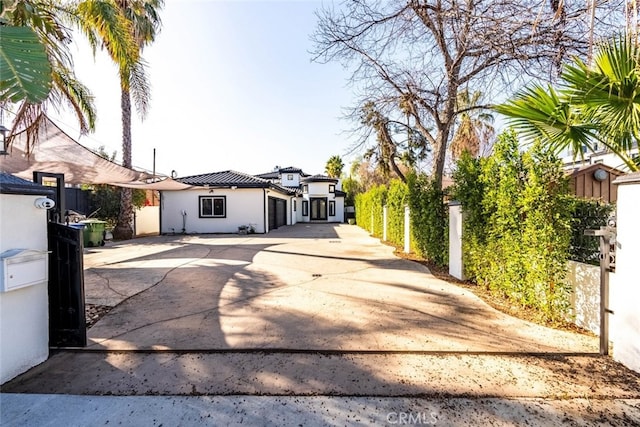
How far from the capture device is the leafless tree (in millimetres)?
6043

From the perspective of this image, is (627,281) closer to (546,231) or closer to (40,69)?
(546,231)

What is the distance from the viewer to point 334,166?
38031mm

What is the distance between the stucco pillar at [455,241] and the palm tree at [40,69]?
620cm

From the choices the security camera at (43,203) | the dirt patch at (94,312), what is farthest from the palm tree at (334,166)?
the security camera at (43,203)

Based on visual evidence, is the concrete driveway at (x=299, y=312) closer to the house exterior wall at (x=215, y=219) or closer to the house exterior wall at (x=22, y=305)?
the house exterior wall at (x=22, y=305)

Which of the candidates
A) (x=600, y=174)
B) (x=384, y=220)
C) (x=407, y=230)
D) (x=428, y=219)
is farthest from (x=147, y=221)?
(x=600, y=174)

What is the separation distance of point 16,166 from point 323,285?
24.1 feet

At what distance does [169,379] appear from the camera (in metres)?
2.62

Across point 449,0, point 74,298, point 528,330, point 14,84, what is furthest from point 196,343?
point 449,0

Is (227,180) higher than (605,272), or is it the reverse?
(227,180)

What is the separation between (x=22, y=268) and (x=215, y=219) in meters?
14.7

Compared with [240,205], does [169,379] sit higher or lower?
lower

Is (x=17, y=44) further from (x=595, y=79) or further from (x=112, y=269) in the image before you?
(x=112, y=269)

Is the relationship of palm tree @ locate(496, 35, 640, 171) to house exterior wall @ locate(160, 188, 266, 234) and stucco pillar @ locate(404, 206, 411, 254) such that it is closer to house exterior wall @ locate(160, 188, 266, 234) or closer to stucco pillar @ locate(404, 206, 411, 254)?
stucco pillar @ locate(404, 206, 411, 254)
